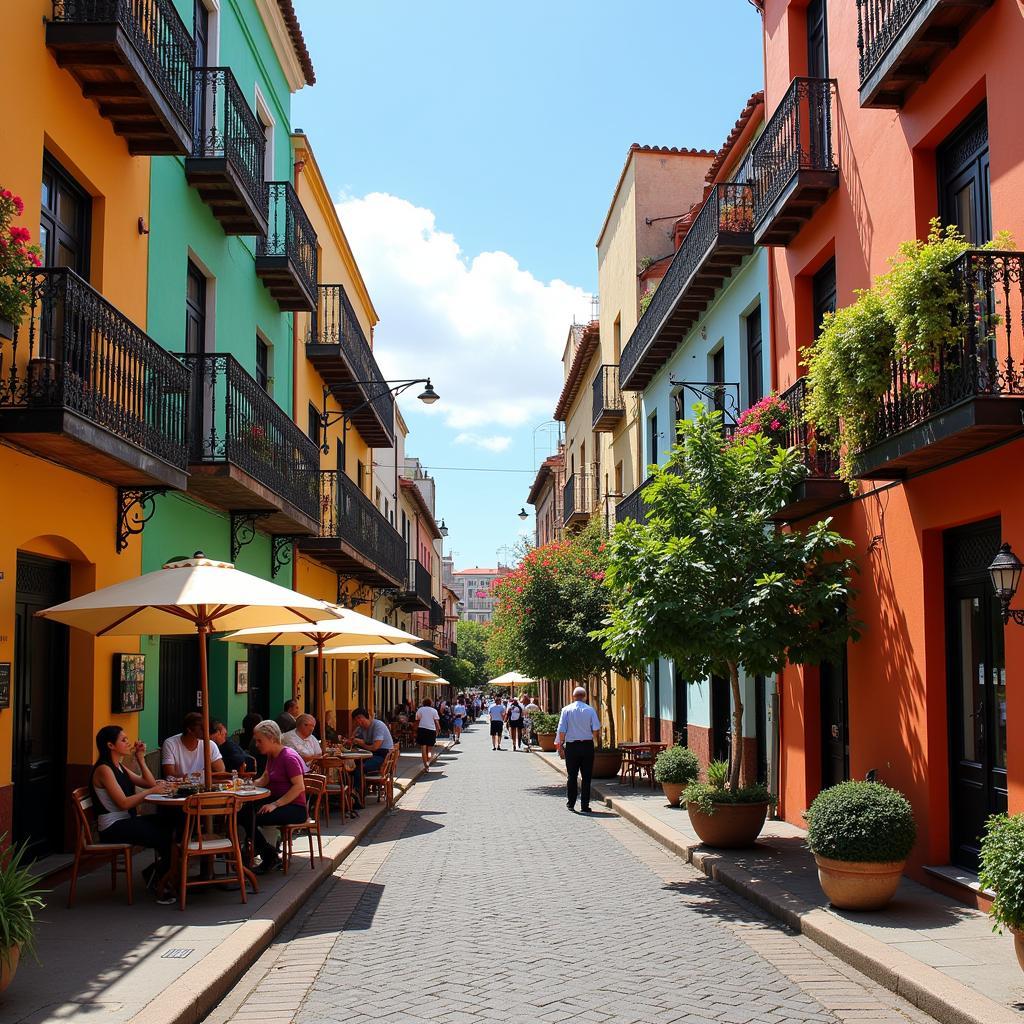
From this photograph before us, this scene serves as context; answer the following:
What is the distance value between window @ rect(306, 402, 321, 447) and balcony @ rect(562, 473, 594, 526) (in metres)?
11.7

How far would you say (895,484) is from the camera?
1070 centimetres

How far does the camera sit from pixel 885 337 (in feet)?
30.7

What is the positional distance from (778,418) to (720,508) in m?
1.75

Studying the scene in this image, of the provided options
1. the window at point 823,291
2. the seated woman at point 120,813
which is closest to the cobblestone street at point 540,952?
the seated woman at point 120,813

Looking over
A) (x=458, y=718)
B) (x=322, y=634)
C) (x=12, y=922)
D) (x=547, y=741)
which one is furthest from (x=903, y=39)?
(x=458, y=718)

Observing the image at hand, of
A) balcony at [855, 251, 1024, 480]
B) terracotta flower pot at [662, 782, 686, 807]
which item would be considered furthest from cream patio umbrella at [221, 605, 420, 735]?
balcony at [855, 251, 1024, 480]

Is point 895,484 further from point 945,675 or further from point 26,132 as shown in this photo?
point 26,132

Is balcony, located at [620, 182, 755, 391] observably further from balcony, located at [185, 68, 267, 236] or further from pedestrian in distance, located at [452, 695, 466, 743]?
pedestrian in distance, located at [452, 695, 466, 743]

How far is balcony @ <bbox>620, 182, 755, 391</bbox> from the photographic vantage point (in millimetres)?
15992

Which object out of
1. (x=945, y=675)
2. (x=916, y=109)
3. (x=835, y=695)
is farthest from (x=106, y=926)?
(x=916, y=109)

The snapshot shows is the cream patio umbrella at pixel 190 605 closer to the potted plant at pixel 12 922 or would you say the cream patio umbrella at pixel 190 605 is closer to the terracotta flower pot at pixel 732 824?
the potted plant at pixel 12 922

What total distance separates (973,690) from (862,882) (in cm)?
220

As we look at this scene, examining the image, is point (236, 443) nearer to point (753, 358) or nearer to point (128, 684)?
point (128, 684)

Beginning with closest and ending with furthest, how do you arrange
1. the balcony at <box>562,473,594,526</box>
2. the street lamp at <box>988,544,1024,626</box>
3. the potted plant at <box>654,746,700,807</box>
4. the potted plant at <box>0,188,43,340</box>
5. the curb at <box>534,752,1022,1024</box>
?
the curb at <box>534,752,1022,1024</box>
the potted plant at <box>0,188,43,340</box>
the street lamp at <box>988,544,1024,626</box>
the potted plant at <box>654,746,700,807</box>
the balcony at <box>562,473,594,526</box>
